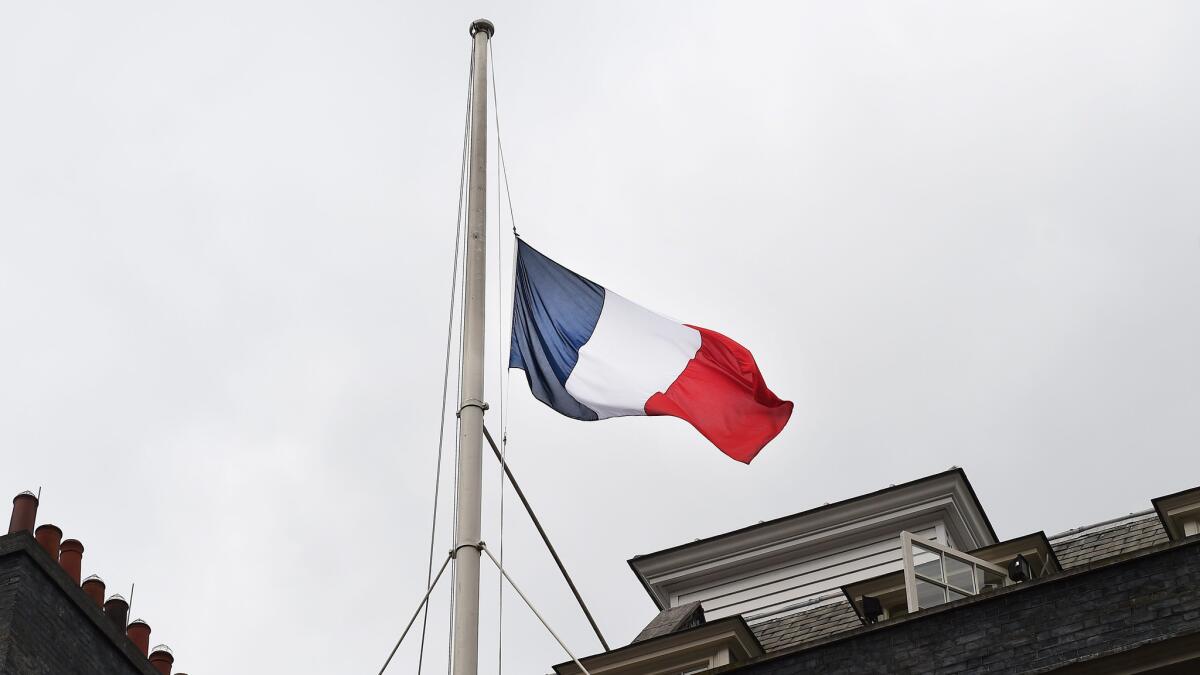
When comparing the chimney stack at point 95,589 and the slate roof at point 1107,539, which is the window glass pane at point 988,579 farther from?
the chimney stack at point 95,589

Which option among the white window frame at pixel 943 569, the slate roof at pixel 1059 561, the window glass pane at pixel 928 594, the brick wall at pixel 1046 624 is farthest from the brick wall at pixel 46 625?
the window glass pane at pixel 928 594

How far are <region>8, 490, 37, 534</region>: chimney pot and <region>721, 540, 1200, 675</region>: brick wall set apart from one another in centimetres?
850

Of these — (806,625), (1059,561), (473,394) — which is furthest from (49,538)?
(1059,561)

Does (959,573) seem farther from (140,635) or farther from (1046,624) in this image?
(140,635)

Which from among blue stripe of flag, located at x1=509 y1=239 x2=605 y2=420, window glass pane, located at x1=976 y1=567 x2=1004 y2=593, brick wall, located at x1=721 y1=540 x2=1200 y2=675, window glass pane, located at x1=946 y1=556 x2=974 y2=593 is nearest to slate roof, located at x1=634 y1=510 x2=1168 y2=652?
window glass pane, located at x1=976 y1=567 x2=1004 y2=593

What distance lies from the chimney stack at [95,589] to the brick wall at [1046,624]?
7.83 meters

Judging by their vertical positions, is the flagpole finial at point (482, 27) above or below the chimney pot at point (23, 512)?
above

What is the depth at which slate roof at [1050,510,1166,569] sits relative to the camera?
2292 centimetres

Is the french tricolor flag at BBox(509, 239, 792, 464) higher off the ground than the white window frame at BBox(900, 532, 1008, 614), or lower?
higher

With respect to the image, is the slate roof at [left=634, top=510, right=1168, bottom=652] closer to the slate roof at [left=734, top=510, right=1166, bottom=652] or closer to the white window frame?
the slate roof at [left=734, top=510, right=1166, bottom=652]

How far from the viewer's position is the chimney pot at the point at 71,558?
67.8 ft

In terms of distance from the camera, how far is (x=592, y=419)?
21.5 meters

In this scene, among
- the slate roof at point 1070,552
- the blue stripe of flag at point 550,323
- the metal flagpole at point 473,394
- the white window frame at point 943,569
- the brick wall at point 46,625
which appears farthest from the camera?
the slate roof at point 1070,552

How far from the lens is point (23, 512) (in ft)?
67.6
